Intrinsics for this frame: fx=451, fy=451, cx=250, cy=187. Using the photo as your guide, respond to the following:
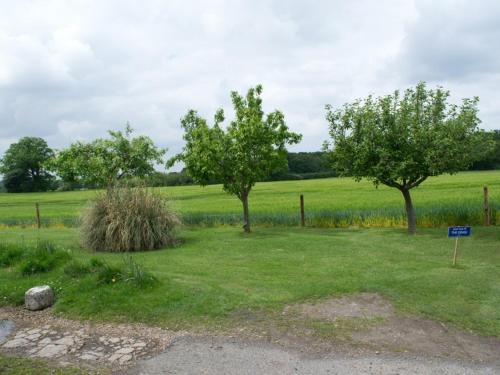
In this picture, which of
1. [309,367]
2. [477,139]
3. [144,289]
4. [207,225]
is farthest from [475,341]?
[207,225]

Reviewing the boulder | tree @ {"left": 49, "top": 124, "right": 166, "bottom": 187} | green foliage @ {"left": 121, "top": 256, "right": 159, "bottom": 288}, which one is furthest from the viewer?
tree @ {"left": 49, "top": 124, "right": 166, "bottom": 187}

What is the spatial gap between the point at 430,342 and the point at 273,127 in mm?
10767

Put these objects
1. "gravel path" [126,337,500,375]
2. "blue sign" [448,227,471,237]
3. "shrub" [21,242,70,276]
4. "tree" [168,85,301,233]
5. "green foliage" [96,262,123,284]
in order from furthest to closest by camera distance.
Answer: "tree" [168,85,301,233] < "shrub" [21,242,70,276] < "blue sign" [448,227,471,237] < "green foliage" [96,262,123,284] < "gravel path" [126,337,500,375]

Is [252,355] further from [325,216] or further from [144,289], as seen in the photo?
[325,216]

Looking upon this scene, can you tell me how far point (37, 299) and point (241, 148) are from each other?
8275 mm

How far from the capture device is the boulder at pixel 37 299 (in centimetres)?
743

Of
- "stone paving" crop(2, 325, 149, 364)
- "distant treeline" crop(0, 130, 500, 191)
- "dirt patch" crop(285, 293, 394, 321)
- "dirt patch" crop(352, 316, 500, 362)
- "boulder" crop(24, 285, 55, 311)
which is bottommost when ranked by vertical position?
"dirt patch" crop(352, 316, 500, 362)

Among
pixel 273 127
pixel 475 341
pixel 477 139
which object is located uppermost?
pixel 273 127

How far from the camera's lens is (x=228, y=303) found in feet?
22.5

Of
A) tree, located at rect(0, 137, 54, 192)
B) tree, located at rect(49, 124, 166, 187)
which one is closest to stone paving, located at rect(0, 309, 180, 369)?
tree, located at rect(49, 124, 166, 187)

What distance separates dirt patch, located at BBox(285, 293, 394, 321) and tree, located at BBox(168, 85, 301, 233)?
8.12 m

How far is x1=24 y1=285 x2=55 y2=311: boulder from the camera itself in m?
7.43

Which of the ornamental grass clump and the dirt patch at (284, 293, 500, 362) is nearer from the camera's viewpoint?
the dirt patch at (284, 293, 500, 362)

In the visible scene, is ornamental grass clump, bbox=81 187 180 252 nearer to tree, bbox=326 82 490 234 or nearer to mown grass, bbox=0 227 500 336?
mown grass, bbox=0 227 500 336
